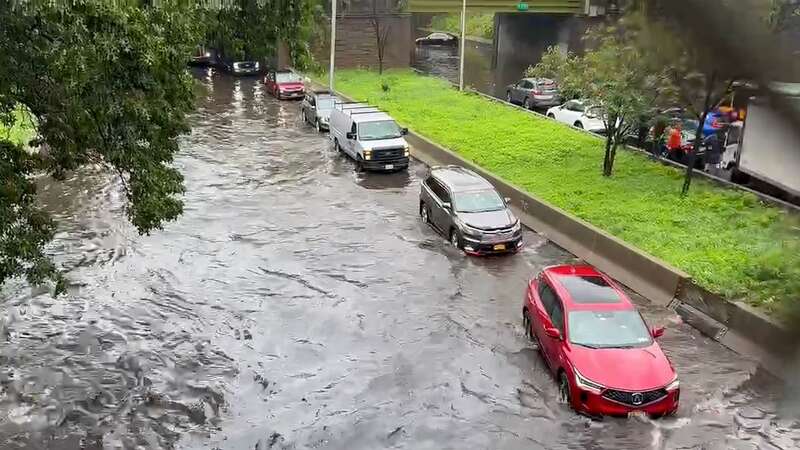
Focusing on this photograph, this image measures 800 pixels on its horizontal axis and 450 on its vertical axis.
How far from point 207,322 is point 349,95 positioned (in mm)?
25483

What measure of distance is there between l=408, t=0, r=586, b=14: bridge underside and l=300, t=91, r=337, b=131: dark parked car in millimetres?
10027

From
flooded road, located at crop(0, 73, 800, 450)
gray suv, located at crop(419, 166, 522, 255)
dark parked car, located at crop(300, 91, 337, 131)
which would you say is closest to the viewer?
flooded road, located at crop(0, 73, 800, 450)

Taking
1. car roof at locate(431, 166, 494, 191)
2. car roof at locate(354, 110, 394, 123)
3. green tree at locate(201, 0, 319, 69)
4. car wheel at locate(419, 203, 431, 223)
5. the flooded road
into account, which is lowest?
the flooded road

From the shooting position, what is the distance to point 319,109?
33.2 metres

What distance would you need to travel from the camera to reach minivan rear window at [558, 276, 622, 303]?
12875 mm

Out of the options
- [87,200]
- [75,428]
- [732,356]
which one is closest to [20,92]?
[75,428]

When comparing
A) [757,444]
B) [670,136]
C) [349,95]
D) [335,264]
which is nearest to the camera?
[757,444]

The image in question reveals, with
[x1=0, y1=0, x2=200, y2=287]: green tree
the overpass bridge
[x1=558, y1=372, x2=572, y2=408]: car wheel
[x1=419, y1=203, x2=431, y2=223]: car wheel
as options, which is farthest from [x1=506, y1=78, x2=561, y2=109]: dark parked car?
[x1=0, y1=0, x2=200, y2=287]: green tree

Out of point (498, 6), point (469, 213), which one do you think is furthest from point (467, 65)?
point (469, 213)

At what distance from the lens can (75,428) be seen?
37.4ft

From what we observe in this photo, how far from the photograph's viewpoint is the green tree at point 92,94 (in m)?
8.80

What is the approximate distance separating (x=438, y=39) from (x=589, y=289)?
59546 millimetres

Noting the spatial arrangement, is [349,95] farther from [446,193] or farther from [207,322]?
[207,322]

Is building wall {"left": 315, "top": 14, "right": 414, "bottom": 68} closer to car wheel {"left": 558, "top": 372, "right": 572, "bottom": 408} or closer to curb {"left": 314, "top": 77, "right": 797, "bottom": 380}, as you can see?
curb {"left": 314, "top": 77, "right": 797, "bottom": 380}
